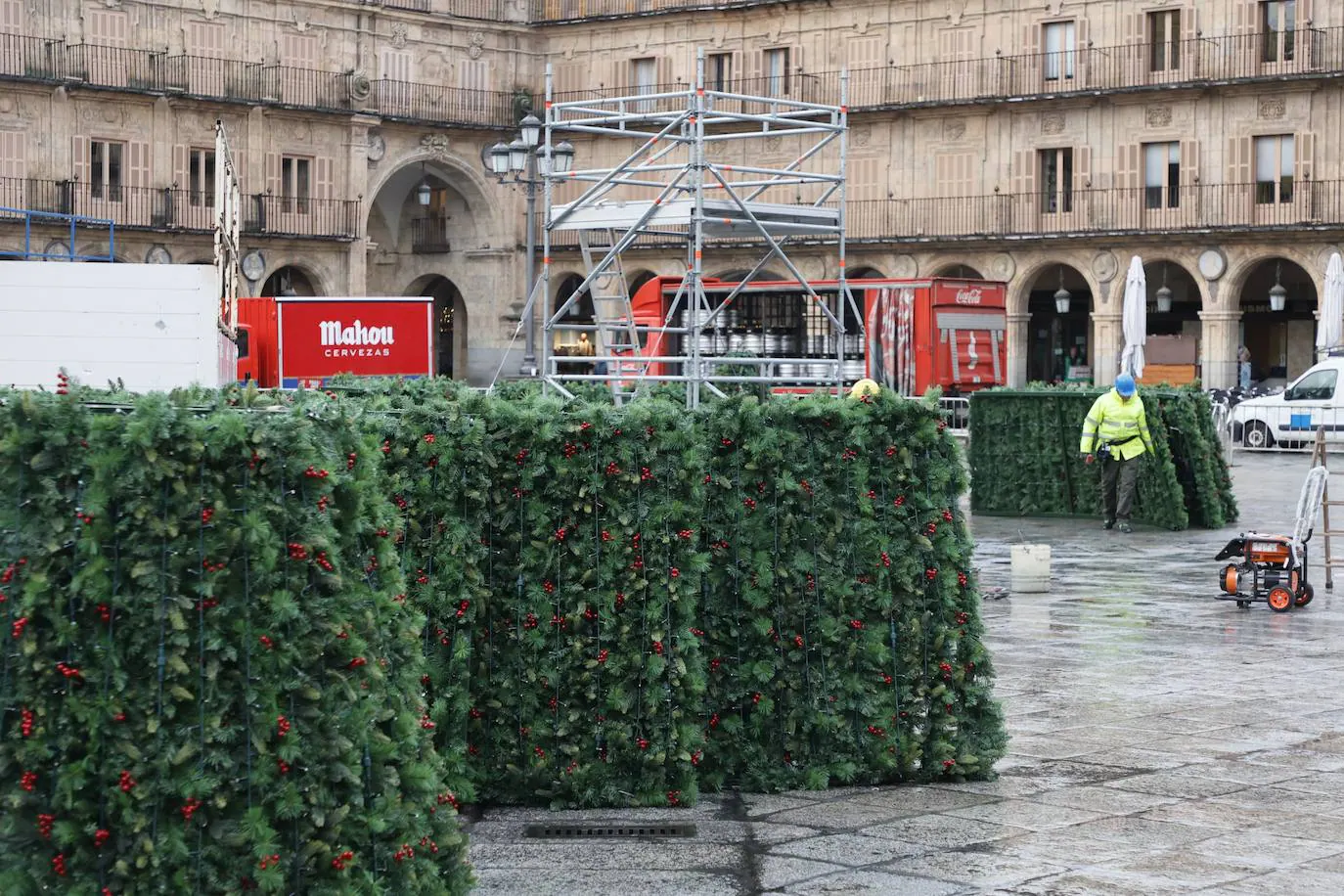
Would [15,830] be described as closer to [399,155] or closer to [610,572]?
[610,572]

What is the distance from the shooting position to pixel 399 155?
152 ft

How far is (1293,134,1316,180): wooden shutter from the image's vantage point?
39.6 metres

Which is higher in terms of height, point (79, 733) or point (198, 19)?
point (198, 19)

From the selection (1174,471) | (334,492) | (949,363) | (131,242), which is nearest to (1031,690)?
(334,492)

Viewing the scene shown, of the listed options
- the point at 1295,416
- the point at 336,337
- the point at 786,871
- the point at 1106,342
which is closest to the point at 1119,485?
the point at 336,337

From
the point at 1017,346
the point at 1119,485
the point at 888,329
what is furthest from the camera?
the point at 1017,346

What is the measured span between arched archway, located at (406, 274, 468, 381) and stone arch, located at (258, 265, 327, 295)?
3.65 m

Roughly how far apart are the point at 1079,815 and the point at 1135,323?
28503 millimetres

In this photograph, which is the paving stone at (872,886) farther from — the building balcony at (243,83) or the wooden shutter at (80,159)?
the wooden shutter at (80,159)

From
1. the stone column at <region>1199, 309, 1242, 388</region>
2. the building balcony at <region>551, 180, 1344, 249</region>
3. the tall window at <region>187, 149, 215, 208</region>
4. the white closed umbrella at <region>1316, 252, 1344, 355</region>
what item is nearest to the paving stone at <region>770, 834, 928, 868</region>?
the white closed umbrella at <region>1316, 252, 1344, 355</region>

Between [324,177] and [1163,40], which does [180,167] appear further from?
[1163,40]

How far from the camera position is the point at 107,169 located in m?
41.8

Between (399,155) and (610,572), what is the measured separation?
40.6 meters

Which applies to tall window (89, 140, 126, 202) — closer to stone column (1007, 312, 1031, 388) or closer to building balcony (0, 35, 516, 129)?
building balcony (0, 35, 516, 129)
